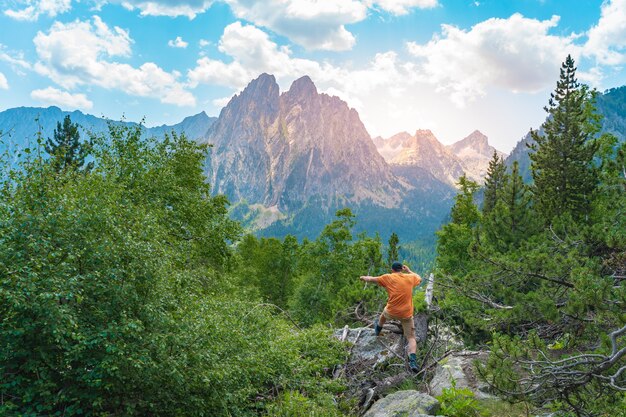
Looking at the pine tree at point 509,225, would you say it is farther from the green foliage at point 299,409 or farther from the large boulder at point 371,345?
the green foliage at point 299,409

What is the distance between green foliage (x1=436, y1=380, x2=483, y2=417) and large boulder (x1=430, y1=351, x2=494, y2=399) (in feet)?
1.40

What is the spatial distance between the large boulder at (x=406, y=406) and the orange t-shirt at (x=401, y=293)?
2.37 metres

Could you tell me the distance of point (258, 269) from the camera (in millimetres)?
49062

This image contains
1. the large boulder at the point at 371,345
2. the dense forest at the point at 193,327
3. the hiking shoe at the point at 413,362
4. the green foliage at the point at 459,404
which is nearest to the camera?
the dense forest at the point at 193,327

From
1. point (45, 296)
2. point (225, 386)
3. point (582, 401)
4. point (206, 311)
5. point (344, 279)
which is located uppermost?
point (45, 296)

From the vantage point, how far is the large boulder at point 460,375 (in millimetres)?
8379

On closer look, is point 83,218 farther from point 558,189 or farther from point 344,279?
point 344,279

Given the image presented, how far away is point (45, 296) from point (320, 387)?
7022 millimetres

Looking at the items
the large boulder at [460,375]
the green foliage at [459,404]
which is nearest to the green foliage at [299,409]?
the large boulder at [460,375]

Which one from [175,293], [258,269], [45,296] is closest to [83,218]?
[45,296]

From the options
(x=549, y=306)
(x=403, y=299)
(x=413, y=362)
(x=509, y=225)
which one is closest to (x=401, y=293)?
(x=403, y=299)

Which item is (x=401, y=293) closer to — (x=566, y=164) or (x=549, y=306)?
(x=549, y=306)

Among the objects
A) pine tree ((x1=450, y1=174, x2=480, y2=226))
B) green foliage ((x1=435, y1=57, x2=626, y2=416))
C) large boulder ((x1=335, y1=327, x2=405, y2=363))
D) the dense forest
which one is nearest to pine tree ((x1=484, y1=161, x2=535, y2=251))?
Result: green foliage ((x1=435, y1=57, x2=626, y2=416))

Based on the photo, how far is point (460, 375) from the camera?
9023 millimetres
